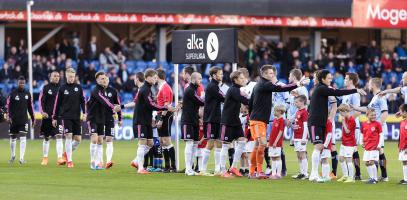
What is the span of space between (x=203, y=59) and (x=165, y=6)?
21.2m

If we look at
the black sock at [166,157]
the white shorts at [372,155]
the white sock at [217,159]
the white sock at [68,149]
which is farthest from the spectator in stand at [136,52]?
the white shorts at [372,155]

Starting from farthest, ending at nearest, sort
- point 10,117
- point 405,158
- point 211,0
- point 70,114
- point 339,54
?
point 339,54 < point 211,0 < point 10,117 < point 70,114 < point 405,158

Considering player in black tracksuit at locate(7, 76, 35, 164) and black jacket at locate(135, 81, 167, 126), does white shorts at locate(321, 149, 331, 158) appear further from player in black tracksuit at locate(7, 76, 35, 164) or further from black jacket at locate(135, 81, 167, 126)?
player in black tracksuit at locate(7, 76, 35, 164)

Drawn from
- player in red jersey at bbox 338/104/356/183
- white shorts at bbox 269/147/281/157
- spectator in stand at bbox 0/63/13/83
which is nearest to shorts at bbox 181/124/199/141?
white shorts at bbox 269/147/281/157

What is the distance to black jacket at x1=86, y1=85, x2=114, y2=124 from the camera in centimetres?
2456

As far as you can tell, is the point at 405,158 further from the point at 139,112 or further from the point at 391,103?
the point at 391,103

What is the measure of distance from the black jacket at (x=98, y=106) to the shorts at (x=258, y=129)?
4.25 m

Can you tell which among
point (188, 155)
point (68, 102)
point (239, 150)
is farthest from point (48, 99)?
point (239, 150)

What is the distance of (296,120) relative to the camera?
73.4 ft

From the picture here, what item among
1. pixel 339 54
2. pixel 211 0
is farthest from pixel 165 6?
pixel 339 54

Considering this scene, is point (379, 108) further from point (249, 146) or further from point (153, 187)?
point (153, 187)

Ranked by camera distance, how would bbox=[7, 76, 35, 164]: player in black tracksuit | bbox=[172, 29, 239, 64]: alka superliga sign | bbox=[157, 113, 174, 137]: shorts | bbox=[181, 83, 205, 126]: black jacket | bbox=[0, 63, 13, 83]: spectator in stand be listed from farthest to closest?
bbox=[0, 63, 13, 83]: spectator in stand
bbox=[7, 76, 35, 164]: player in black tracksuit
bbox=[157, 113, 174, 137]: shorts
bbox=[172, 29, 239, 64]: alka superliga sign
bbox=[181, 83, 205, 126]: black jacket

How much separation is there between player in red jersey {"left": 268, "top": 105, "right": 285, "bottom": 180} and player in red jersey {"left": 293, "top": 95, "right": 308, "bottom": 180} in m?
0.35

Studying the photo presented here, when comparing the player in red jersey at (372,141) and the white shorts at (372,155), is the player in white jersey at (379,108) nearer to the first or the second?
the player in red jersey at (372,141)
